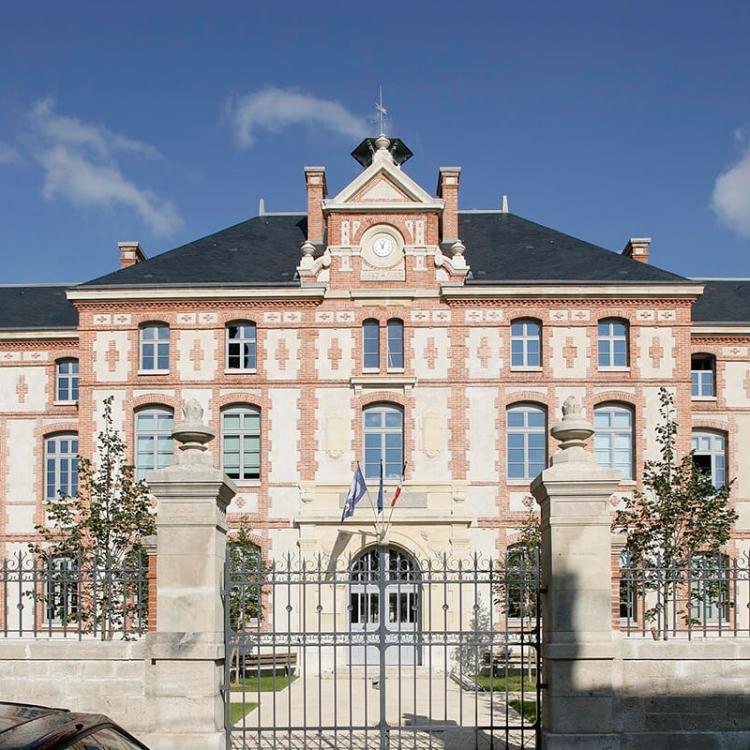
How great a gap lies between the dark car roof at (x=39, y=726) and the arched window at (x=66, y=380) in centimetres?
2567

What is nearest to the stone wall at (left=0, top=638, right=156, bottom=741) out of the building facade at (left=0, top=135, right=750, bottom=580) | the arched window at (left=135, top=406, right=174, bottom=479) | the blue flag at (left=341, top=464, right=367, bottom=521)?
the blue flag at (left=341, top=464, right=367, bottom=521)

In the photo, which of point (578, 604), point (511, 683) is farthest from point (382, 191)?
point (578, 604)

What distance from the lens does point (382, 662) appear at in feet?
35.3

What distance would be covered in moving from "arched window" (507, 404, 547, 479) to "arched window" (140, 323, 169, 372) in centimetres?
881

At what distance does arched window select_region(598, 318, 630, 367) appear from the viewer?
2800 cm

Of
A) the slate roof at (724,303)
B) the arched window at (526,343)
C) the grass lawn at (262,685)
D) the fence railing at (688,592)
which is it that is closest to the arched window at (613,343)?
the arched window at (526,343)

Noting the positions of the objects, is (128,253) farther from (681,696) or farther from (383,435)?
(681,696)

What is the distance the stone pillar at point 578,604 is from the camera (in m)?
10.7

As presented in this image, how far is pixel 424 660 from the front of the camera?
24500 millimetres

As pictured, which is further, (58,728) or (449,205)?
(449,205)

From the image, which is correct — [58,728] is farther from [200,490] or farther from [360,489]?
[360,489]

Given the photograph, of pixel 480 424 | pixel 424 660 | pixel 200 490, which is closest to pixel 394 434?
pixel 480 424

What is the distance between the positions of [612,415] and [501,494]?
3466 mm

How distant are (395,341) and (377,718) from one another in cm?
1337
